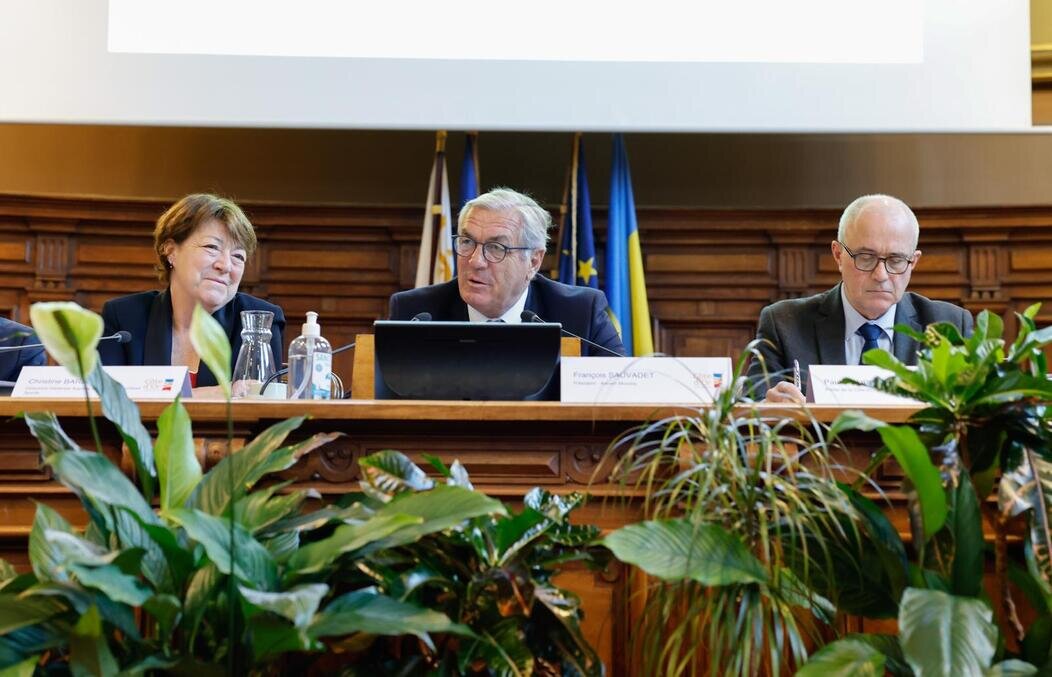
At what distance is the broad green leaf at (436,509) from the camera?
1531 millimetres

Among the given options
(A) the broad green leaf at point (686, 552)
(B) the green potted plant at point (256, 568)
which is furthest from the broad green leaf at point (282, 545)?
(A) the broad green leaf at point (686, 552)

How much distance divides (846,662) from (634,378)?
0.88m

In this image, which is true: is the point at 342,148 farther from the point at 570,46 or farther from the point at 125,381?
the point at 125,381

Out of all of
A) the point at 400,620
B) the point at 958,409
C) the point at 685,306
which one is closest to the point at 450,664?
the point at 400,620

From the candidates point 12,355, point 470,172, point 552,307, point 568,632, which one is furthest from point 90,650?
point 470,172

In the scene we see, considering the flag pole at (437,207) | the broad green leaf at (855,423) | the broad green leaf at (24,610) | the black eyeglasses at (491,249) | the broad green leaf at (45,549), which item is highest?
the flag pole at (437,207)

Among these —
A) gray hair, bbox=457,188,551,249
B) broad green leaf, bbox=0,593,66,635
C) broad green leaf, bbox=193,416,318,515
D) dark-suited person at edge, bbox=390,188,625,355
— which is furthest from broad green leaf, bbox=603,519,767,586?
gray hair, bbox=457,188,551,249

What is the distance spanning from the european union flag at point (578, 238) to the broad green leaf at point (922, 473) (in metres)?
2.99

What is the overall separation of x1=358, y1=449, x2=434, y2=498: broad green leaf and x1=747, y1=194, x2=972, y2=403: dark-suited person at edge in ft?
5.70

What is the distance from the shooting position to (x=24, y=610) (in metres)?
1.46

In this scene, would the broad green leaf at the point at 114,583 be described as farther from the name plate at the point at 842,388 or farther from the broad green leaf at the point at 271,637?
the name plate at the point at 842,388

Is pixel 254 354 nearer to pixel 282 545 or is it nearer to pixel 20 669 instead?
pixel 282 545

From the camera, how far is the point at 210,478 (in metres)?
1.66

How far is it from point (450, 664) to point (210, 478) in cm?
43
